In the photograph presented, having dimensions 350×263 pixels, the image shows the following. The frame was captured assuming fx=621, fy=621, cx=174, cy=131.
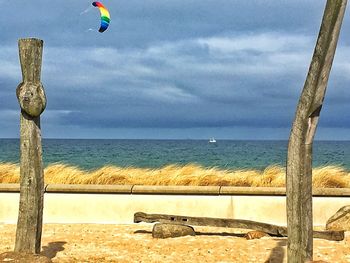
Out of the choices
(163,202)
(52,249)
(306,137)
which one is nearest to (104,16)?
(163,202)

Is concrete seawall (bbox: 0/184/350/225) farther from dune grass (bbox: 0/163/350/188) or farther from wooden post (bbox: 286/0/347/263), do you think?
wooden post (bbox: 286/0/347/263)

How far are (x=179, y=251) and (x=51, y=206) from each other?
12.7ft

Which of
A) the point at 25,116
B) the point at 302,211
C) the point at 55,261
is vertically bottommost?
the point at 55,261

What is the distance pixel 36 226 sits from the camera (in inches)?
326

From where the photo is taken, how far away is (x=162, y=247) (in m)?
9.29

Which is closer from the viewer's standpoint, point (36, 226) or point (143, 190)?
point (36, 226)

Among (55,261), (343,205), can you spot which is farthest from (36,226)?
(343,205)

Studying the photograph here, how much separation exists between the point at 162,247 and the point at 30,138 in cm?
264

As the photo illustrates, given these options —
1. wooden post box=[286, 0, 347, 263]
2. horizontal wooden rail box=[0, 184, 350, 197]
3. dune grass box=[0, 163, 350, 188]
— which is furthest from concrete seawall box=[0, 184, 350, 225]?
wooden post box=[286, 0, 347, 263]

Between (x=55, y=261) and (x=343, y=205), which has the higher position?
(x=343, y=205)

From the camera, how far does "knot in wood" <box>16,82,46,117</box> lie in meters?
8.09

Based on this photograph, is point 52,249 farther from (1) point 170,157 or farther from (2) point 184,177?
(1) point 170,157

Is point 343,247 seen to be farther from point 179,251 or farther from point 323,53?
point 323,53

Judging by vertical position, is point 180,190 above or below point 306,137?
below
